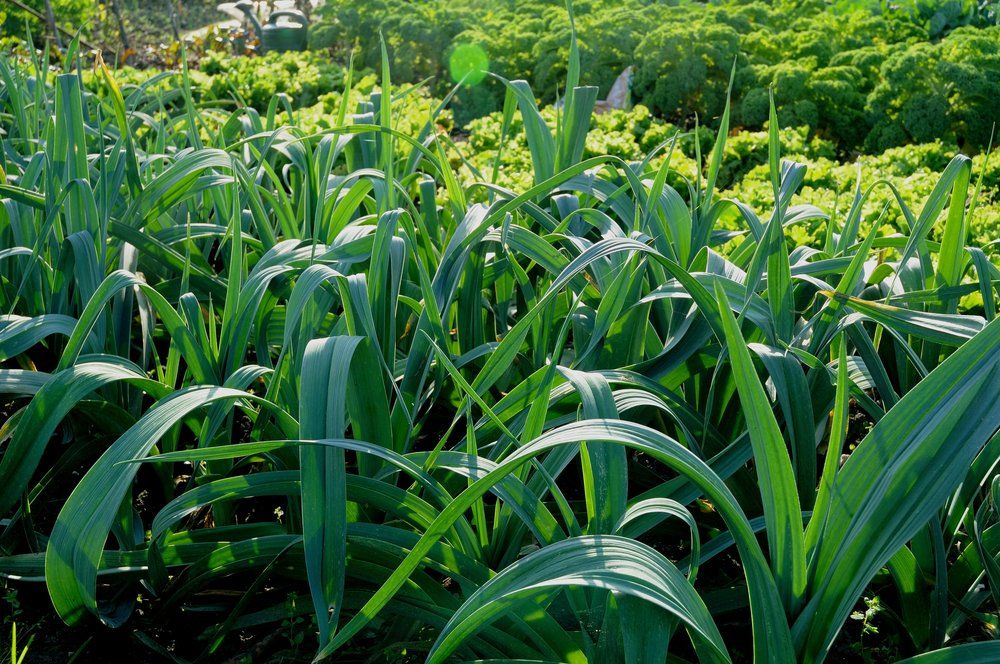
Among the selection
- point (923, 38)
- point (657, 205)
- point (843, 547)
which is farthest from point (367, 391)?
point (923, 38)

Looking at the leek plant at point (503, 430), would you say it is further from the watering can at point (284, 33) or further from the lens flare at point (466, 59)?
the watering can at point (284, 33)

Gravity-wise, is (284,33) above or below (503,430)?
above

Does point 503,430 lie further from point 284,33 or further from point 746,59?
point 284,33

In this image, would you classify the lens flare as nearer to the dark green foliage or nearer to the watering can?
the dark green foliage

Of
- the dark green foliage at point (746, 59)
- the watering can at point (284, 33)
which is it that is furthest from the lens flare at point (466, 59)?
the watering can at point (284, 33)

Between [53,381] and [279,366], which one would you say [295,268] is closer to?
[279,366]

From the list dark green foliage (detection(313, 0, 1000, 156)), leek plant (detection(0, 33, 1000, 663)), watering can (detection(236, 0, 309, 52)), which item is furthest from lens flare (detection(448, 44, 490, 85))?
leek plant (detection(0, 33, 1000, 663))

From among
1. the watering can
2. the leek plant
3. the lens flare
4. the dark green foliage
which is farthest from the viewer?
the watering can

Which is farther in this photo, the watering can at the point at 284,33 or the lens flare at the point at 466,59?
the watering can at the point at 284,33

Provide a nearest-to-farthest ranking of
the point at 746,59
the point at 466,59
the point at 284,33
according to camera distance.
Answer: the point at 746,59, the point at 466,59, the point at 284,33

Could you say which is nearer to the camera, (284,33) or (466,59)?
(466,59)

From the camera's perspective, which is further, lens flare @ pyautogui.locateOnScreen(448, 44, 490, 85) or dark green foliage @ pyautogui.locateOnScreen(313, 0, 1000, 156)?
lens flare @ pyautogui.locateOnScreen(448, 44, 490, 85)

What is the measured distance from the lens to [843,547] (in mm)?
879

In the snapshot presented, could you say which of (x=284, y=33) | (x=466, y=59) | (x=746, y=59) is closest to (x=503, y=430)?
(x=746, y=59)
